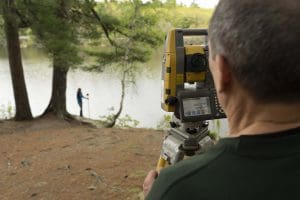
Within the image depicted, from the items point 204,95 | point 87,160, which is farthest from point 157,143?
point 204,95

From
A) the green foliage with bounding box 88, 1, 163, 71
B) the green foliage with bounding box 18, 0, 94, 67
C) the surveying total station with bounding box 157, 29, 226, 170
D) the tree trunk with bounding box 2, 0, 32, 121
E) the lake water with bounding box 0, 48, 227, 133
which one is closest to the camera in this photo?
the surveying total station with bounding box 157, 29, 226, 170

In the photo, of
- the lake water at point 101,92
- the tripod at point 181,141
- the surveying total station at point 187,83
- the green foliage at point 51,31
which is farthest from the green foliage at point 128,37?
the surveying total station at point 187,83

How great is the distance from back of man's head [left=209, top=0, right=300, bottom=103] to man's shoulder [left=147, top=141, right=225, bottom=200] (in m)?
0.15

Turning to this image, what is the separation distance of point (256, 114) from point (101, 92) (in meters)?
17.3

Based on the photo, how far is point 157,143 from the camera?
700cm

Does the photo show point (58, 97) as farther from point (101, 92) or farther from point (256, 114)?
point (256, 114)

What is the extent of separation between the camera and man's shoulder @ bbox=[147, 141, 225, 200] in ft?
2.56

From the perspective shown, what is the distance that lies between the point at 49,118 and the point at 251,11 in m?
10.6

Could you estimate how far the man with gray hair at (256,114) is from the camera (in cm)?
73

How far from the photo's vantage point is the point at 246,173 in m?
0.74

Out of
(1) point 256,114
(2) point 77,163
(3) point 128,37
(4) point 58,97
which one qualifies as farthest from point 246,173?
(4) point 58,97

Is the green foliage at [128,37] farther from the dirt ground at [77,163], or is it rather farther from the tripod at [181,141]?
the tripod at [181,141]

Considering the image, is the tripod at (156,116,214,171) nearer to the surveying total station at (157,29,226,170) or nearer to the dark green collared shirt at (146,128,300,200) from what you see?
the surveying total station at (157,29,226,170)

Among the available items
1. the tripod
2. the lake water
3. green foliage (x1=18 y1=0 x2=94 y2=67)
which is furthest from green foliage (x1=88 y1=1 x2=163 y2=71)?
the tripod
